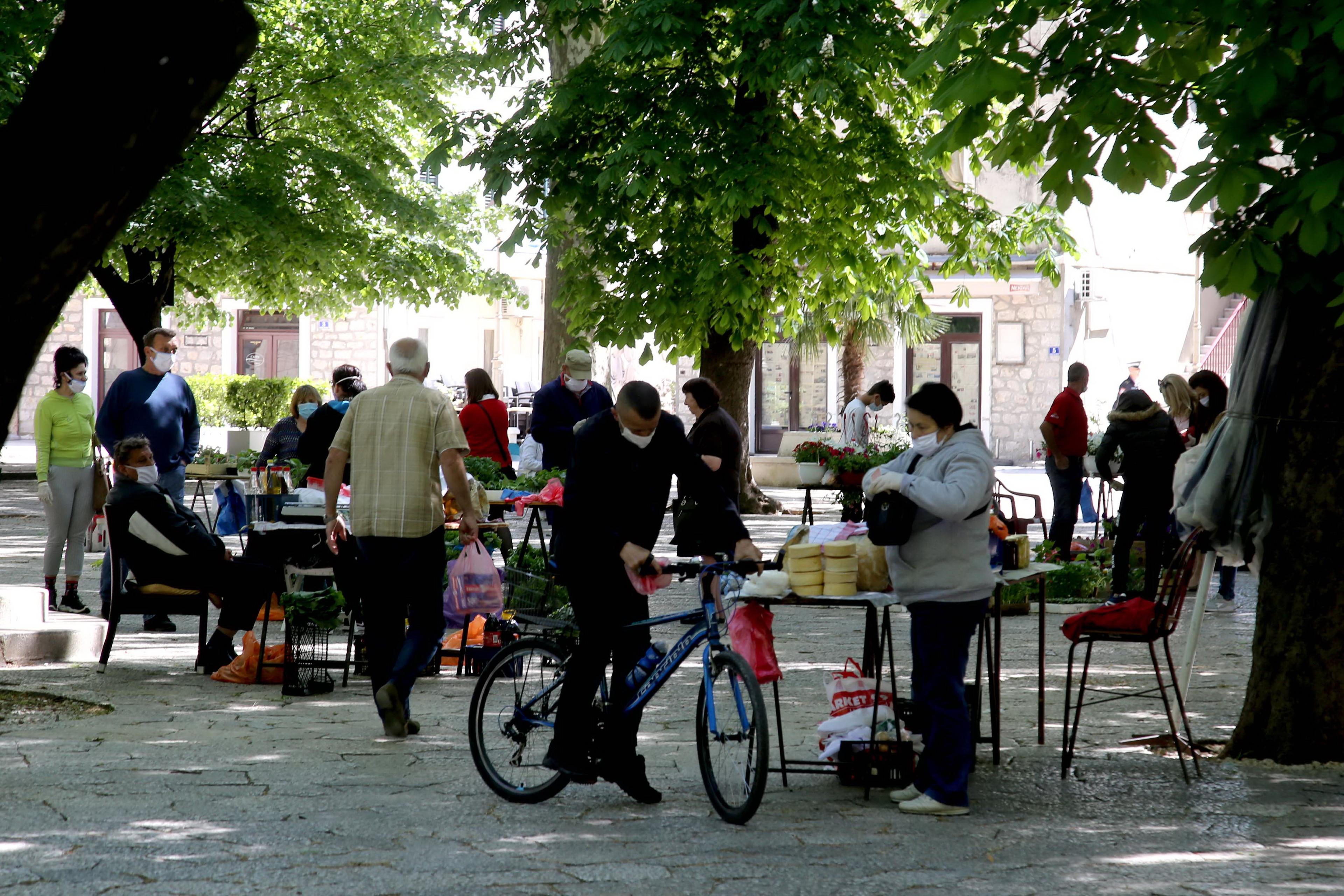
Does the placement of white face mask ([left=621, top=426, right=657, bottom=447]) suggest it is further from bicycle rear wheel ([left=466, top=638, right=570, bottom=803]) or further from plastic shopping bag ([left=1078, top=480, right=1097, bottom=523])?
plastic shopping bag ([left=1078, top=480, right=1097, bottom=523])

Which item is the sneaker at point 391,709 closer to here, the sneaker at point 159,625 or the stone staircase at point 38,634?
the stone staircase at point 38,634

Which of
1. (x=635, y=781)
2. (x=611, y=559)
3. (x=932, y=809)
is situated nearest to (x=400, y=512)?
(x=611, y=559)

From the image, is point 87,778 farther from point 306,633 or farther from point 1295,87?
point 1295,87

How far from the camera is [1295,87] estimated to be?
5707 mm

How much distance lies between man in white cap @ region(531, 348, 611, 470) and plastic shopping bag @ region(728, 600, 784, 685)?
5.19 m

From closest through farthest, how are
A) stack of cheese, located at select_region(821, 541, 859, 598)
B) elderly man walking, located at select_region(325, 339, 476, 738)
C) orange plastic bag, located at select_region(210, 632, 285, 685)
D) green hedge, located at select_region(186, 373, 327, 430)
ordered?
stack of cheese, located at select_region(821, 541, 859, 598) < elderly man walking, located at select_region(325, 339, 476, 738) < orange plastic bag, located at select_region(210, 632, 285, 685) < green hedge, located at select_region(186, 373, 327, 430)

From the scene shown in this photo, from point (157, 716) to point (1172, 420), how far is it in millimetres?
8073

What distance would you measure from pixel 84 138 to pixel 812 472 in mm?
11689

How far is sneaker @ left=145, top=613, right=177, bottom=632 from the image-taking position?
10.1 meters

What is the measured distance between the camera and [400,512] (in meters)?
6.82

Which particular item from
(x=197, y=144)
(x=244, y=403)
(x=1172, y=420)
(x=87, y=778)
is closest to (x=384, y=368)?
(x=244, y=403)

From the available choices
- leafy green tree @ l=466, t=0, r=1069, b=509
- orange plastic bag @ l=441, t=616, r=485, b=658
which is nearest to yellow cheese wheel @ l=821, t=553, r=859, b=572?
orange plastic bag @ l=441, t=616, r=485, b=658

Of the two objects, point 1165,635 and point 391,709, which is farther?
point 391,709

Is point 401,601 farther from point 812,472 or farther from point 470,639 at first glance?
point 812,472
